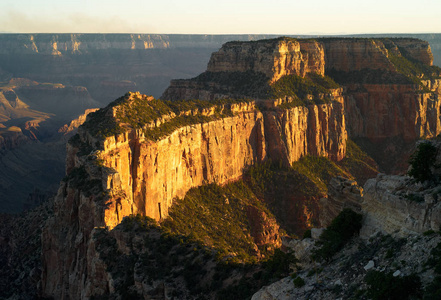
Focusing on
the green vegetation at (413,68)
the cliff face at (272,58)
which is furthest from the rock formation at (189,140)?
the green vegetation at (413,68)

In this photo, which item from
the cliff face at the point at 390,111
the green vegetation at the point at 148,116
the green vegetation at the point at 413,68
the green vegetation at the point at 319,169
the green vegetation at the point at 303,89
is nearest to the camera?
the green vegetation at the point at 148,116

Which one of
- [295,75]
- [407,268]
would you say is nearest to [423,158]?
[407,268]

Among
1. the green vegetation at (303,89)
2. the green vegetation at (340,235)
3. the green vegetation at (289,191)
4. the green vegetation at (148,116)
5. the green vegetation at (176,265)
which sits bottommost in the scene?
the green vegetation at (289,191)

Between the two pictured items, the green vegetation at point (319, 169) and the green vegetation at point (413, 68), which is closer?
the green vegetation at point (319, 169)

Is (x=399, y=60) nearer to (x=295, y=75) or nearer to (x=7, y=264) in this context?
(x=295, y=75)

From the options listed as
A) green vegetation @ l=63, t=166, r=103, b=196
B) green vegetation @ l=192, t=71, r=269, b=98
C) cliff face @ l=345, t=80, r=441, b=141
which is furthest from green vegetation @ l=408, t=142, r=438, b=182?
cliff face @ l=345, t=80, r=441, b=141

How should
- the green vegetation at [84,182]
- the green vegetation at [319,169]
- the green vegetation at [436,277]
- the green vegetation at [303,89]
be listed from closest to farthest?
the green vegetation at [436,277] → the green vegetation at [84,182] → the green vegetation at [319,169] → the green vegetation at [303,89]

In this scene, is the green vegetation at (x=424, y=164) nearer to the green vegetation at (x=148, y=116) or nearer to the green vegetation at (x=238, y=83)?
the green vegetation at (x=148, y=116)
